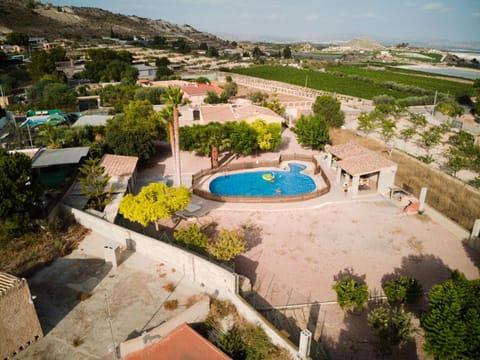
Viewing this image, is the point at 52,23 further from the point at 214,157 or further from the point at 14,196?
the point at 14,196

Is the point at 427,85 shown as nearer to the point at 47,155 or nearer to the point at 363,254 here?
the point at 363,254

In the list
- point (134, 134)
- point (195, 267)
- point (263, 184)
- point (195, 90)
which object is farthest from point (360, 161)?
point (195, 90)

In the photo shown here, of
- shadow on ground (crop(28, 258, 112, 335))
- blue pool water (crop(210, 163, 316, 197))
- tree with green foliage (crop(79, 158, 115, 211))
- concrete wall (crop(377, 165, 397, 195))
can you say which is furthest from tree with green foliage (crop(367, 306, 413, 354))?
tree with green foliage (crop(79, 158, 115, 211))

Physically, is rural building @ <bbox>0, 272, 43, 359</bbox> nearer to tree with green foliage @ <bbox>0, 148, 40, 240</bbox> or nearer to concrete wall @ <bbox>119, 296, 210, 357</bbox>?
concrete wall @ <bbox>119, 296, 210, 357</bbox>

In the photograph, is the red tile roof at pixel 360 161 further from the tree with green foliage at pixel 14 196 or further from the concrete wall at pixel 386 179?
the tree with green foliage at pixel 14 196

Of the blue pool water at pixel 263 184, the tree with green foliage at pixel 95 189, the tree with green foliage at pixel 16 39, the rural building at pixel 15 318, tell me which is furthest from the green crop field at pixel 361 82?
the rural building at pixel 15 318
